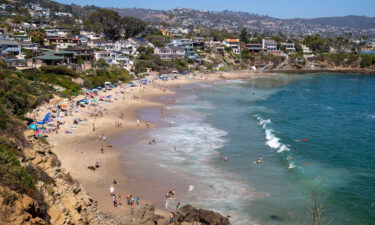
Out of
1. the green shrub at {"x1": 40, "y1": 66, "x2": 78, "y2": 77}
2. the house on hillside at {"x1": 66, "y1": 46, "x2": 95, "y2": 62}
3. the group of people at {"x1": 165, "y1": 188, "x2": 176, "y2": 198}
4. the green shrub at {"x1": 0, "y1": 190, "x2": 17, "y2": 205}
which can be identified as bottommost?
the group of people at {"x1": 165, "y1": 188, "x2": 176, "y2": 198}

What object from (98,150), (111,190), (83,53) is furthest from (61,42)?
(111,190)

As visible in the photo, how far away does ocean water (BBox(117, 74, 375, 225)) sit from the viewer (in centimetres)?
2333

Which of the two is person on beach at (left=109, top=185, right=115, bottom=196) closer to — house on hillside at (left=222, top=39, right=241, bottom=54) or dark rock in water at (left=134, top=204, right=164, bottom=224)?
dark rock in water at (left=134, top=204, right=164, bottom=224)

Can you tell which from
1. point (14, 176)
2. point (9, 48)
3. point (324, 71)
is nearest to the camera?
point (14, 176)

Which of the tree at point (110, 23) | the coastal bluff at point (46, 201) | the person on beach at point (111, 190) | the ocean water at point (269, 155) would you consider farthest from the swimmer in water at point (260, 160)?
the tree at point (110, 23)

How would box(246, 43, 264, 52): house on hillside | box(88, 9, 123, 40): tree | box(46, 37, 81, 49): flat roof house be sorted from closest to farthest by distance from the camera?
box(46, 37, 81, 49): flat roof house → box(88, 9, 123, 40): tree → box(246, 43, 264, 52): house on hillside

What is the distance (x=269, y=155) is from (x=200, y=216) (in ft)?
45.7

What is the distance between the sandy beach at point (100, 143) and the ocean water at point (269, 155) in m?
3.16

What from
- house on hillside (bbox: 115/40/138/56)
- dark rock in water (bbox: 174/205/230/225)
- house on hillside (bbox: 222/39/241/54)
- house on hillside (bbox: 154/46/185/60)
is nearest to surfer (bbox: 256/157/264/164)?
dark rock in water (bbox: 174/205/230/225)

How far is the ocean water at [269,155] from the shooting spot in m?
23.3

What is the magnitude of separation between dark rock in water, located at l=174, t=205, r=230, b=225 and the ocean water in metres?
1.27

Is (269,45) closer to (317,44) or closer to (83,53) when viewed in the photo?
(317,44)

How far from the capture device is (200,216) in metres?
21.0

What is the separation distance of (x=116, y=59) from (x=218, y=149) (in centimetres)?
5920
